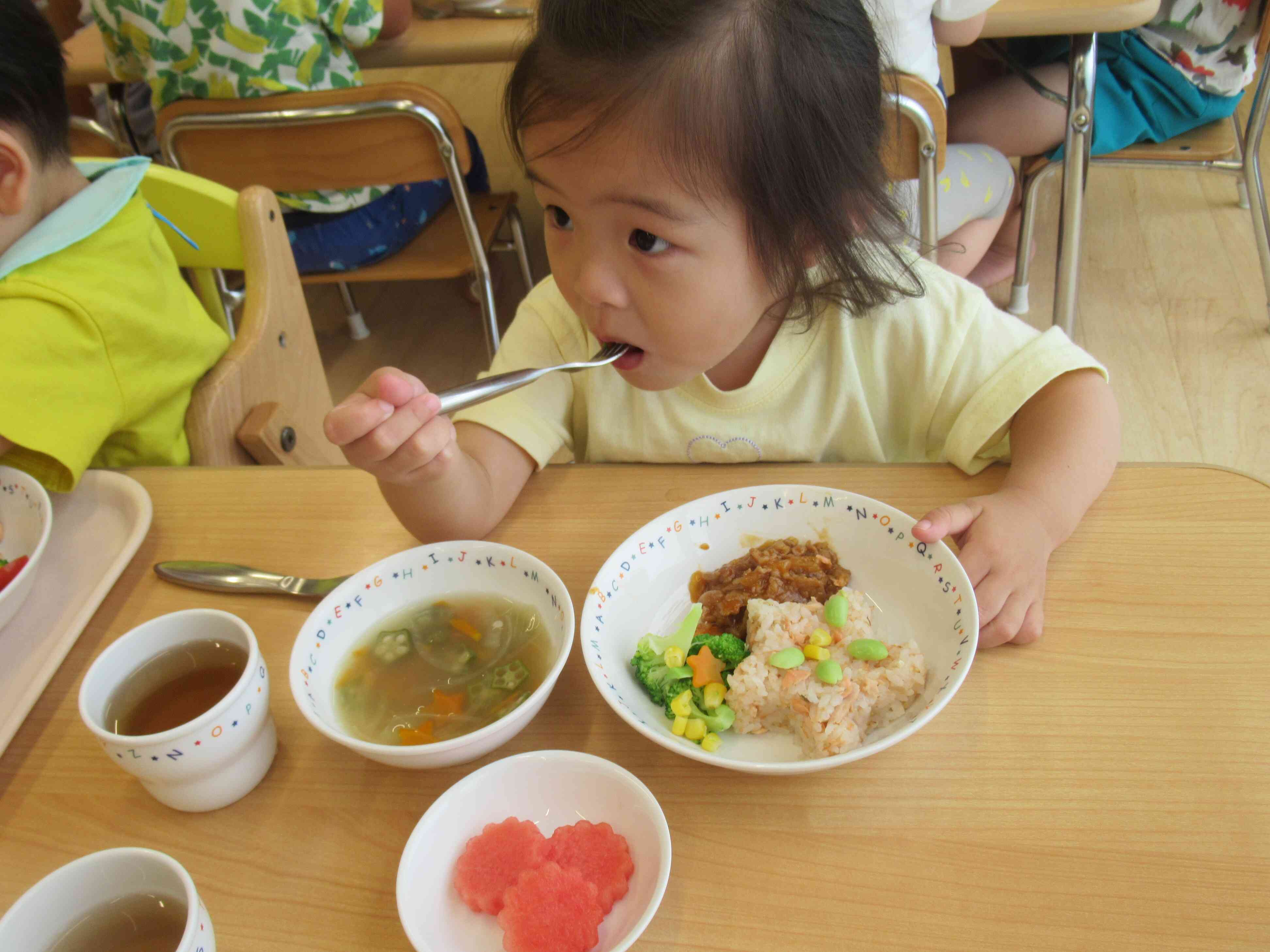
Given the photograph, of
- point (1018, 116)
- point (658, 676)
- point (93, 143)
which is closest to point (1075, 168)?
point (1018, 116)

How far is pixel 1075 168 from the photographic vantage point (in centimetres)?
186

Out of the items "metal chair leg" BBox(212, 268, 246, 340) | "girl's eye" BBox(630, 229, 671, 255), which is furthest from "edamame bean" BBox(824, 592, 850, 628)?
"metal chair leg" BBox(212, 268, 246, 340)

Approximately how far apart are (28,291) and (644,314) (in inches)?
29.2

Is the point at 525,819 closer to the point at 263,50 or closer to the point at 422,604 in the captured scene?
the point at 422,604

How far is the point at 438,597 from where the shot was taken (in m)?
0.73

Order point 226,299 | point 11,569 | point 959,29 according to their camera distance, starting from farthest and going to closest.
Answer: point 959,29 → point 226,299 → point 11,569

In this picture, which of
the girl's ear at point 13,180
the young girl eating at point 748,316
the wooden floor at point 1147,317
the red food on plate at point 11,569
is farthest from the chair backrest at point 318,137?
the red food on plate at point 11,569

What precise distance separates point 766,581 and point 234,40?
163 centimetres

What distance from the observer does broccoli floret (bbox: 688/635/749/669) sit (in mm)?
643

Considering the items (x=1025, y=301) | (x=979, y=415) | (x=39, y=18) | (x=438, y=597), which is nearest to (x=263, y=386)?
(x=39, y=18)

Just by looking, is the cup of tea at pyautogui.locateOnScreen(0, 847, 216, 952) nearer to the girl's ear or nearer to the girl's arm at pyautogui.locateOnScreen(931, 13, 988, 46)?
the girl's ear

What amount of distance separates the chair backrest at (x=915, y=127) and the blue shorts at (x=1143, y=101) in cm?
71

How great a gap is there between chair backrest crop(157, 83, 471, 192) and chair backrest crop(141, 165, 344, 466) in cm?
50

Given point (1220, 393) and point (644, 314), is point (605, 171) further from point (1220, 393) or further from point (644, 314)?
point (1220, 393)
